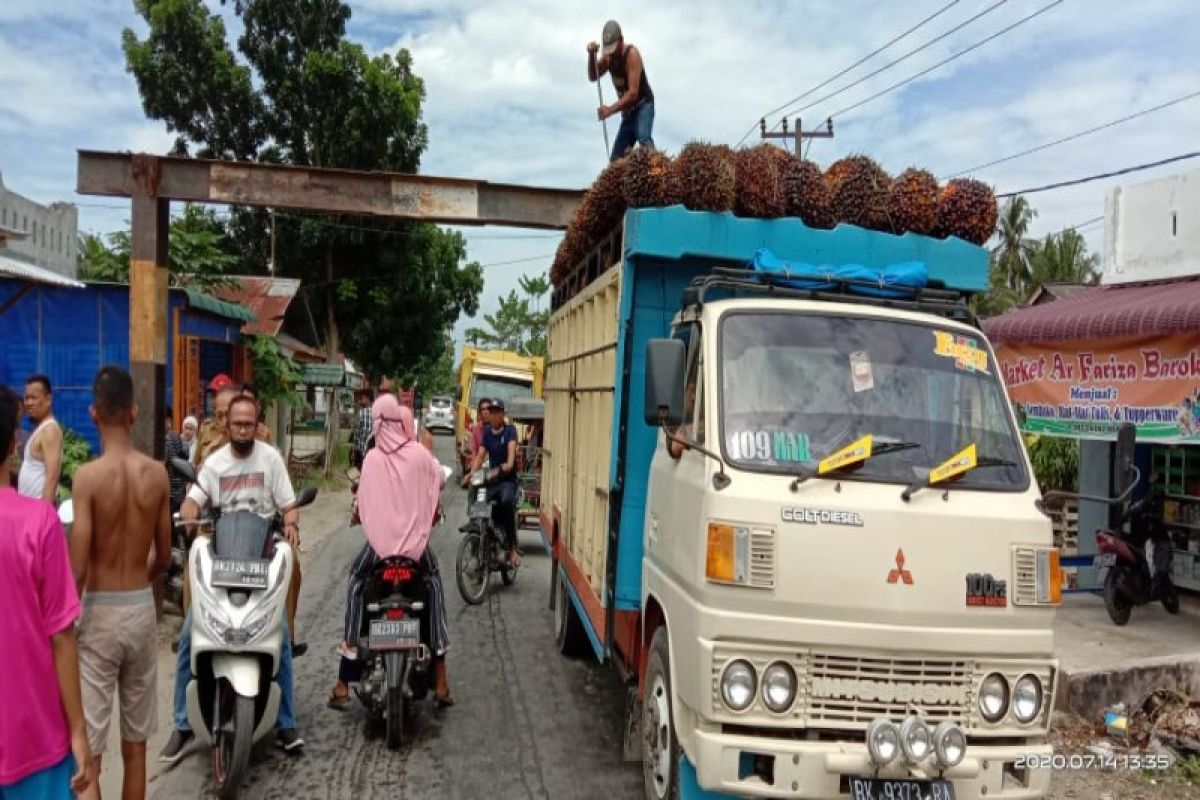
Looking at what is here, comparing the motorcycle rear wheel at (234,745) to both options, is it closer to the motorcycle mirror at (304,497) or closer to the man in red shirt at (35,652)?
the motorcycle mirror at (304,497)

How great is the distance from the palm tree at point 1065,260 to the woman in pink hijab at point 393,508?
32157 mm

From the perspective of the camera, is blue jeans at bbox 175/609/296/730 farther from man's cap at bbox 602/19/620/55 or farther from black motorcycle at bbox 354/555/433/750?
man's cap at bbox 602/19/620/55

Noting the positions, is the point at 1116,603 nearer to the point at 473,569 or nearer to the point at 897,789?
the point at 473,569

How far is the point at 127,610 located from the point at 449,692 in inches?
116

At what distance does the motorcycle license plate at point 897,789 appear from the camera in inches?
130

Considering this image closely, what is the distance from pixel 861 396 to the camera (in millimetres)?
3922

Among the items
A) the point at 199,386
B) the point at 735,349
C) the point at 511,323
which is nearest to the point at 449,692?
the point at 735,349

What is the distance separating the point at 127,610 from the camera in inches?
150

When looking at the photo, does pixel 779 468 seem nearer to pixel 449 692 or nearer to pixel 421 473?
pixel 421 473

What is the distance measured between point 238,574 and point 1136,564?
24.1 feet

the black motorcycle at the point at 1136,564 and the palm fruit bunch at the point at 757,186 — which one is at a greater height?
the palm fruit bunch at the point at 757,186

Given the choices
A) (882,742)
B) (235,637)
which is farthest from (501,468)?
(882,742)

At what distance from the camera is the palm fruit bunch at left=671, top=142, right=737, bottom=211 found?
464cm

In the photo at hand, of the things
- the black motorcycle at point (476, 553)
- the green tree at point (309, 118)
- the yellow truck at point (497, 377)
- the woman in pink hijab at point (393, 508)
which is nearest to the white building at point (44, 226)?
the green tree at point (309, 118)
